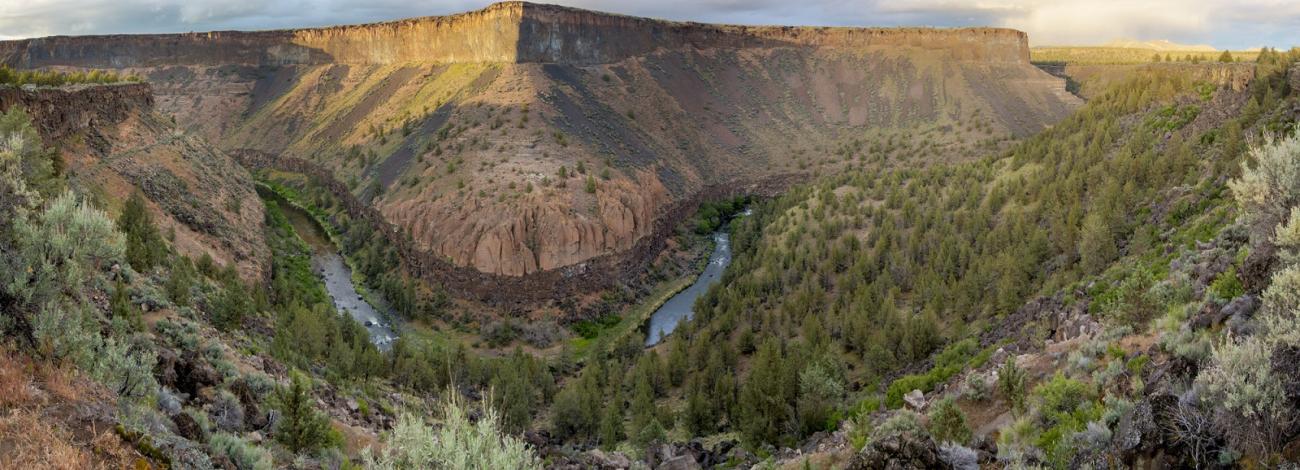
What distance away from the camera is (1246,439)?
921 centimetres

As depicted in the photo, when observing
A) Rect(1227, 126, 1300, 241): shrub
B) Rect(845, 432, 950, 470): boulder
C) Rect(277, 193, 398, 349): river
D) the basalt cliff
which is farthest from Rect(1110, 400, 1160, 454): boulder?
the basalt cliff

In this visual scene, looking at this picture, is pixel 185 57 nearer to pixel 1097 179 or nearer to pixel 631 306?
pixel 631 306

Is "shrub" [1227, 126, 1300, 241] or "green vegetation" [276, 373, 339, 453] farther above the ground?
"shrub" [1227, 126, 1300, 241]

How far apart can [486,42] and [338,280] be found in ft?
116

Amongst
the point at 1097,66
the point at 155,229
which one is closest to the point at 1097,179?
the point at 155,229

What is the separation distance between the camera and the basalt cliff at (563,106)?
169ft

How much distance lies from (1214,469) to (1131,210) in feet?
86.4

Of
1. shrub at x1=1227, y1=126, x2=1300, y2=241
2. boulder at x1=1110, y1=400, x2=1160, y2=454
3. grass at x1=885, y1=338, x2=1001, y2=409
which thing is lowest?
grass at x1=885, y1=338, x2=1001, y2=409

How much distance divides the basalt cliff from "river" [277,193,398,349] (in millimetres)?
5042

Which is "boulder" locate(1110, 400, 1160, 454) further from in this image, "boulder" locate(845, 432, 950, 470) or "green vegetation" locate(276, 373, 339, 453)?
"green vegetation" locate(276, 373, 339, 453)

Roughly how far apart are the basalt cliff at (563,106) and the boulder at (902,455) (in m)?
35.9

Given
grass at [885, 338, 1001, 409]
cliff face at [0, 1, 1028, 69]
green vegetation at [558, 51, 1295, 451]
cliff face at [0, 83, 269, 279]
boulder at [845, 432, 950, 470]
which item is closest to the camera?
boulder at [845, 432, 950, 470]

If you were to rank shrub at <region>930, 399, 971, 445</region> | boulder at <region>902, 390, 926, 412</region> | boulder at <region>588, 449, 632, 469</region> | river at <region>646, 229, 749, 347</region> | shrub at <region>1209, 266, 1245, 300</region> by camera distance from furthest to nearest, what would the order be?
river at <region>646, 229, 749, 347</region> → boulder at <region>588, 449, 632, 469</region> → boulder at <region>902, 390, 926, 412</region> → shrub at <region>1209, 266, 1245, 300</region> → shrub at <region>930, 399, 971, 445</region>

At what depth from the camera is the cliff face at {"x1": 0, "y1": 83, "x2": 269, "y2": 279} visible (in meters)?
35.8
